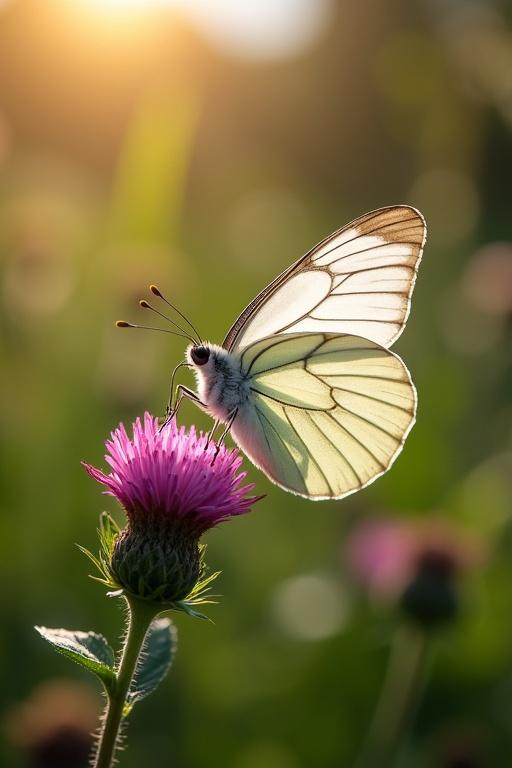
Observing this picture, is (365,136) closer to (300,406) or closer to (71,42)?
(71,42)

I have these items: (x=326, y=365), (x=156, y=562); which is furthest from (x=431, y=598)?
(x=156, y=562)

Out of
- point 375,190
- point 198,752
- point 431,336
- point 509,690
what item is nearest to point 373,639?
point 509,690

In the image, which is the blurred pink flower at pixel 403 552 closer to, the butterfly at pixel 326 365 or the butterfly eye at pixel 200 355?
the butterfly at pixel 326 365

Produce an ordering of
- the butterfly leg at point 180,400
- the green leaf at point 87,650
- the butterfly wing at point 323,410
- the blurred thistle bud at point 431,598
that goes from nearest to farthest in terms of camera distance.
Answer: the green leaf at point 87,650
the butterfly leg at point 180,400
the butterfly wing at point 323,410
the blurred thistle bud at point 431,598

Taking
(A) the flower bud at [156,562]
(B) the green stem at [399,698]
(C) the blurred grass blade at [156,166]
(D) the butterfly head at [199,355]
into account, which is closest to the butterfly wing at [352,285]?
(D) the butterfly head at [199,355]

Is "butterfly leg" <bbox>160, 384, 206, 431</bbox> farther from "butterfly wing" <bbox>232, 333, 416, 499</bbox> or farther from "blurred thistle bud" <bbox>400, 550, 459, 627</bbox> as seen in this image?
"blurred thistle bud" <bbox>400, 550, 459, 627</bbox>

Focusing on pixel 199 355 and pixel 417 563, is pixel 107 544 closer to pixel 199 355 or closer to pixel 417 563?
pixel 199 355
